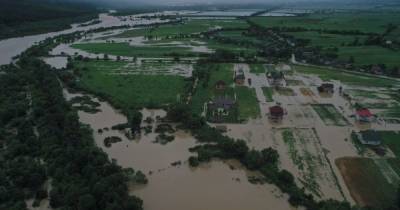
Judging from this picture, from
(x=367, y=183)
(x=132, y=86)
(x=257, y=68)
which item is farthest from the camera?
(x=257, y=68)

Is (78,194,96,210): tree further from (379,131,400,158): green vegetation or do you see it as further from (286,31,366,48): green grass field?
(286,31,366,48): green grass field

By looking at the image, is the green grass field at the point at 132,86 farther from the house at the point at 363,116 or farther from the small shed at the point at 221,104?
the house at the point at 363,116

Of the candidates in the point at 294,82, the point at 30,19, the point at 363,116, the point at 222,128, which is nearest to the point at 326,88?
the point at 294,82

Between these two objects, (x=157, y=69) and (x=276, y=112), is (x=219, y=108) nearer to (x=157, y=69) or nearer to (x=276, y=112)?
(x=276, y=112)

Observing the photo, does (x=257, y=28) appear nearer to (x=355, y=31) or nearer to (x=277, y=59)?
(x=355, y=31)

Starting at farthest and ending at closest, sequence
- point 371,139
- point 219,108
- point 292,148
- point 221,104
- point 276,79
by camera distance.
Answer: point 276,79, point 221,104, point 219,108, point 371,139, point 292,148

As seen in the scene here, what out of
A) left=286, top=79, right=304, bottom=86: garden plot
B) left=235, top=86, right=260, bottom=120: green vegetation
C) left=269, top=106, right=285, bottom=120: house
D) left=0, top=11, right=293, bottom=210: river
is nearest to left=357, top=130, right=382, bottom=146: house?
left=269, top=106, right=285, bottom=120: house

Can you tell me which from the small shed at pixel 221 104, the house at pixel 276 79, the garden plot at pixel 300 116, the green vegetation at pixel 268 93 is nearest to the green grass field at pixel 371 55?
the house at pixel 276 79
